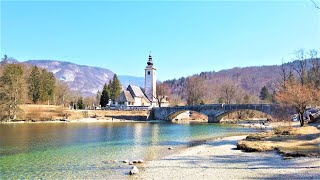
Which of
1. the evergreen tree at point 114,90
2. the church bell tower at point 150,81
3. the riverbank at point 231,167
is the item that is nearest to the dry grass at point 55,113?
the evergreen tree at point 114,90

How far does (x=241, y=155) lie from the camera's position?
22.0m

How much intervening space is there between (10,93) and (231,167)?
5925 cm

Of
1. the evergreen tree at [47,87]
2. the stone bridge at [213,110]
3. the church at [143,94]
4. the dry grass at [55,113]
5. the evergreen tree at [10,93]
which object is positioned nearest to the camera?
the evergreen tree at [10,93]

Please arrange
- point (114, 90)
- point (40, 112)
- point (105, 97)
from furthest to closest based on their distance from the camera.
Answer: point (114, 90) → point (105, 97) → point (40, 112)

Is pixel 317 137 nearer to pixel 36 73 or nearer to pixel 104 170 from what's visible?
pixel 104 170

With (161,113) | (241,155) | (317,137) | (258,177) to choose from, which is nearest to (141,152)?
(241,155)

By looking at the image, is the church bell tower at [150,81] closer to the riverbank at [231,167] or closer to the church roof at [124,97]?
the church roof at [124,97]

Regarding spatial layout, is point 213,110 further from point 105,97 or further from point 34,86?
point 34,86

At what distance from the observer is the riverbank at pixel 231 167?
15.1m

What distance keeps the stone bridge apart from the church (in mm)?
12118

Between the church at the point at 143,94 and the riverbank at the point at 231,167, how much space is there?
78.8 metres

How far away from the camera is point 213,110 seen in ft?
259

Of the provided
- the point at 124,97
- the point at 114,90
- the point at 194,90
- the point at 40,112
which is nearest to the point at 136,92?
the point at 124,97

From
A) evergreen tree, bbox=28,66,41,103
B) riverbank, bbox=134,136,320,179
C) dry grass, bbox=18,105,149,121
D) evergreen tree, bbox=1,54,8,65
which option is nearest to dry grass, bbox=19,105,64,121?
dry grass, bbox=18,105,149,121
